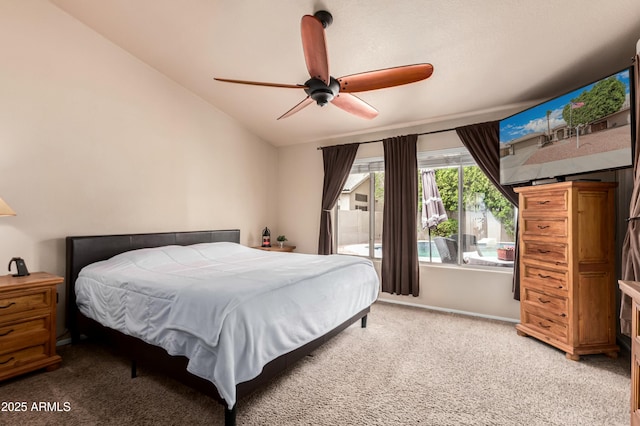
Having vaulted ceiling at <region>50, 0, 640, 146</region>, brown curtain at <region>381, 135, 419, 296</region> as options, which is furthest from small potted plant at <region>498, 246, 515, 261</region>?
vaulted ceiling at <region>50, 0, 640, 146</region>

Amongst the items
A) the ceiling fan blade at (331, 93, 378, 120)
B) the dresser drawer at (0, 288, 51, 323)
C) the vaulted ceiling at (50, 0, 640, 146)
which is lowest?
the dresser drawer at (0, 288, 51, 323)

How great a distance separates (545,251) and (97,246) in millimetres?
4552

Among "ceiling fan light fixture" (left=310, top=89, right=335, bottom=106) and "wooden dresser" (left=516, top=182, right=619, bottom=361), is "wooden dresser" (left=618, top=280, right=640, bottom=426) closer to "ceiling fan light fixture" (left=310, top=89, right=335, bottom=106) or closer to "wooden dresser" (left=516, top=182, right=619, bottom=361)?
"wooden dresser" (left=516, top=182, right=619, bottom=361)

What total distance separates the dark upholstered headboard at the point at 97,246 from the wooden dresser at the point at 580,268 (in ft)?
13.7

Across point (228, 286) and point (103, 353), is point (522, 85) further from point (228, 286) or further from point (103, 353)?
point (103, 353)

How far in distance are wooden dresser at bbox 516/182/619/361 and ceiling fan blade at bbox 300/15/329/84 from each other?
2397 mm

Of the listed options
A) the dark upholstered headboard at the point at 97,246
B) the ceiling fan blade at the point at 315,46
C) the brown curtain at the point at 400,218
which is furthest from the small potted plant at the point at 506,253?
the dark upholstered headboard at the point at 97,246

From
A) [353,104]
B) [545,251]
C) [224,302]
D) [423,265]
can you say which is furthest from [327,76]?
[423,265]

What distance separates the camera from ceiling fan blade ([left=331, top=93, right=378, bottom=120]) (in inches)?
110

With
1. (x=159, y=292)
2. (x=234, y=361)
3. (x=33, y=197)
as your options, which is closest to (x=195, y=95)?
(x=33, y=197)

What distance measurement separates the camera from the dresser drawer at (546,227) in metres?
2.88

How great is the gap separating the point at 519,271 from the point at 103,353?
4.40 meters

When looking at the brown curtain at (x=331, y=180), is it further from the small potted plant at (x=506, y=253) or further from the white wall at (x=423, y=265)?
the small potted plant at (x=506, y=253)

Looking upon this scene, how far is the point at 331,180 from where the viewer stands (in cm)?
510
